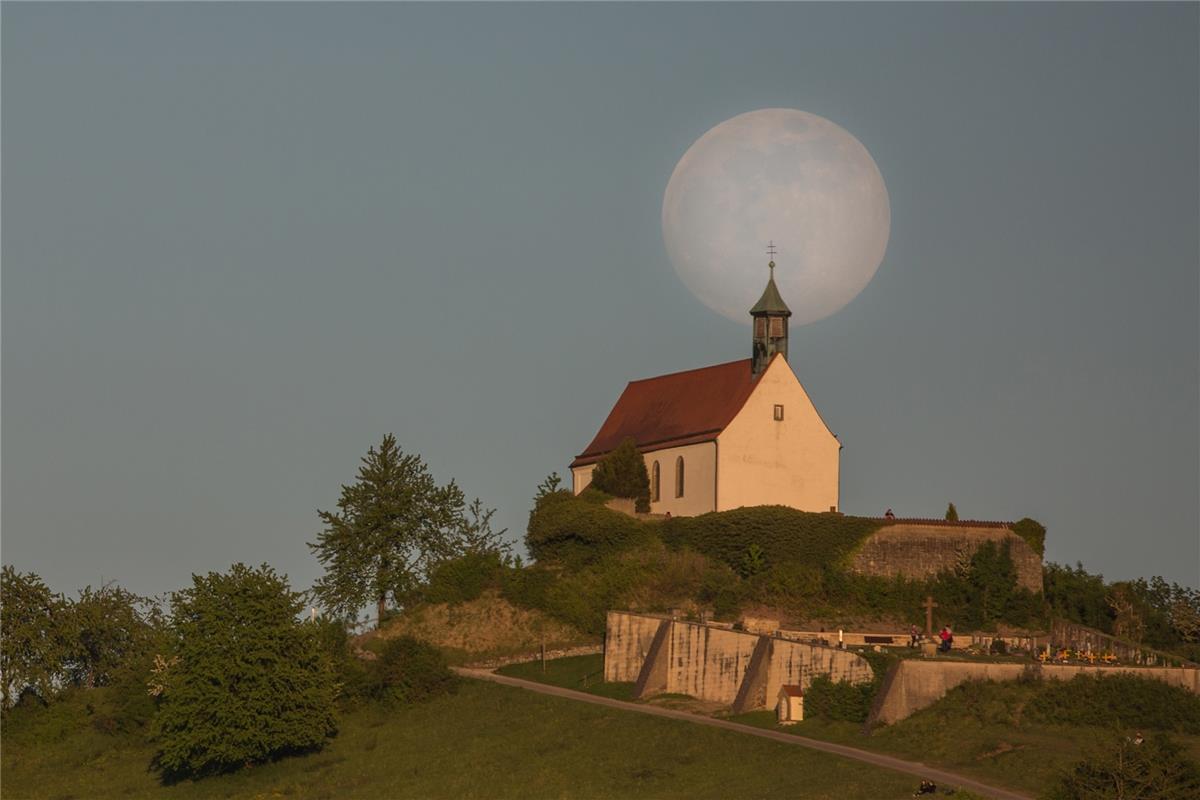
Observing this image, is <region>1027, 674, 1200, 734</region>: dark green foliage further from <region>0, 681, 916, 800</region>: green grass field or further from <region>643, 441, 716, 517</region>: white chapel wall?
<region>643, 441, 716, 517</region>: white chapel wall

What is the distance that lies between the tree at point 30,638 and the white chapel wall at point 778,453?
27.4 metres

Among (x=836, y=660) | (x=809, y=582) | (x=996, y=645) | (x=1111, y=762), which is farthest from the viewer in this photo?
(x=809, y=582)

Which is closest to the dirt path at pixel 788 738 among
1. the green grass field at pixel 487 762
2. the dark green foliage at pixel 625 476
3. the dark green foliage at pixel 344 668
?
the green grass field at pixel 487 762

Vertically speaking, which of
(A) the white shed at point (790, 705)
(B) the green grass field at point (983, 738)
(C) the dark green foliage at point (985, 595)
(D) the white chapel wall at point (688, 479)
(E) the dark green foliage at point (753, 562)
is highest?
(D) the white chapel wall at point (688, 479)

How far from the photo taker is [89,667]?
96625mm

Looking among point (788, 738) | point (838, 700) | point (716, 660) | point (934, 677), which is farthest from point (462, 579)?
point (934, 677)

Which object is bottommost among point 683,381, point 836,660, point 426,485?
point 836,660

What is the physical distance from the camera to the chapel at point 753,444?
305ft

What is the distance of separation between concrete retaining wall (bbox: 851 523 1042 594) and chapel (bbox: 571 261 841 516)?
5.68 metres

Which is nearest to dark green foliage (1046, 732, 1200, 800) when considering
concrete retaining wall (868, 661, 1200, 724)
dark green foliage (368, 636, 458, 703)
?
concrete retaining wall (868, 661, 1200, 724)

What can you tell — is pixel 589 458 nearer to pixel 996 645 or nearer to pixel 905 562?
pixel 905 562

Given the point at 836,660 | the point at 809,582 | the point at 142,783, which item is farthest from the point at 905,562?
the point at 142,783

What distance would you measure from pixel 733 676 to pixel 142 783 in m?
21.2

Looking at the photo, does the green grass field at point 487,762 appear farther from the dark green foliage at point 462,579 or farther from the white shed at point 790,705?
the dark green foliage at point 462,579
